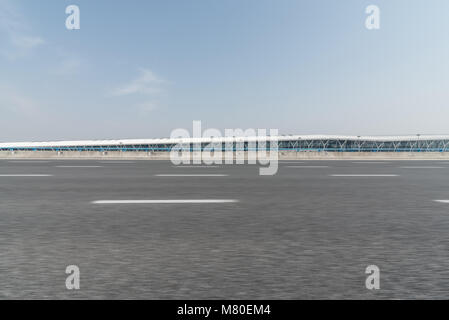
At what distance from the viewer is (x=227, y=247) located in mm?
4914

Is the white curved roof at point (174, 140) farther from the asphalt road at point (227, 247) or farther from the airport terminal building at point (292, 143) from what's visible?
the asphalt road at point (227, 247)

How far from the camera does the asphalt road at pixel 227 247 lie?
3559 mm

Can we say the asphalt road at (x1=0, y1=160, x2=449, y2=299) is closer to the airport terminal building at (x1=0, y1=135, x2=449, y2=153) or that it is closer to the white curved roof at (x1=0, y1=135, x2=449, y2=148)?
the airport terminal building at (x1=0, y1=135, x2=449, y2=153)

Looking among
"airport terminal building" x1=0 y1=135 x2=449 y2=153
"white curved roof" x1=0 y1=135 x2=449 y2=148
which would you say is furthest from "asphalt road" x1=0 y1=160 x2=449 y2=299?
"white curved roof" x1=0 y1=135 x2=449 y2=148

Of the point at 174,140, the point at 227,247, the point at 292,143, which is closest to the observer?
the point at 227,247

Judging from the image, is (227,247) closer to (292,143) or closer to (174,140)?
(174,140)

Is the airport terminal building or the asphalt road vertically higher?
the airport terminal building

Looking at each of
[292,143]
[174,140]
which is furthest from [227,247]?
[292,143]

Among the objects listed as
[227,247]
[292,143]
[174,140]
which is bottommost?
[227,247]

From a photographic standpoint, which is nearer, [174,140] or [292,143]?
[174,140]

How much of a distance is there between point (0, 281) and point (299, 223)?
395 cm

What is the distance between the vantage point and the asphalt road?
3559mm

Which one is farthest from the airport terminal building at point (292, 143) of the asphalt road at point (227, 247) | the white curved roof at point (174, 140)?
the asphalt road at point (227, 247)

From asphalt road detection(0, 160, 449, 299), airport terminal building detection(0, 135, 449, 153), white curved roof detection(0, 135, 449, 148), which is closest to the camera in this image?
asphalt road detection(0, 160, 449, 299)
